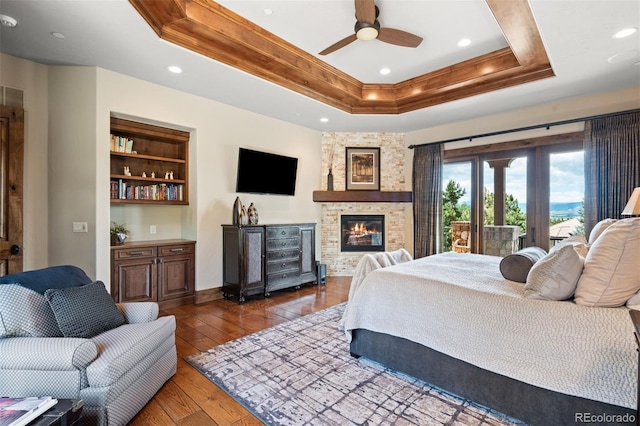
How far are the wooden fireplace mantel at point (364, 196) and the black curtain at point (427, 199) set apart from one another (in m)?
0.22

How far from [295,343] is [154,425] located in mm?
1325

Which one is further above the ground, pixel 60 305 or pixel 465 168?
pixel 465 168

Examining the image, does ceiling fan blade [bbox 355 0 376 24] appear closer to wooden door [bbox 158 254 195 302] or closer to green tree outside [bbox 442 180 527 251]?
wooden door [bbox 158 254 195 302]

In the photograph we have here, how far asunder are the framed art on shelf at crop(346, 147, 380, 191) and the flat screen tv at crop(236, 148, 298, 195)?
1200 millimetres

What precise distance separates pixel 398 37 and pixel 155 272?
3.83 meters

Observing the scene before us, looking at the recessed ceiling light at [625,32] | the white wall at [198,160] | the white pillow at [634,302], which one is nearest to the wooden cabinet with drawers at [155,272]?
the white wall at [198,160]

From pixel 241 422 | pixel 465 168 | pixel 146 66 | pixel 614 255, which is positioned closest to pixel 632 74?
pixel 465 168

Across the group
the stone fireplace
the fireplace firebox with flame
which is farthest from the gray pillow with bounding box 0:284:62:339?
the fireplace firebox with flame

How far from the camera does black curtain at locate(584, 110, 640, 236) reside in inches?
144

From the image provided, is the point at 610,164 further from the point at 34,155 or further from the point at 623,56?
the point at 34,155

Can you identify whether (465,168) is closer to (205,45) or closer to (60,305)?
(205,45)

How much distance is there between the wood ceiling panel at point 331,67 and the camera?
2617 mm

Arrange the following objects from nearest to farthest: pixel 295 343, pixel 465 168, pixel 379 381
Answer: pixel 379 381, pixel 295 343, pixel 465 168

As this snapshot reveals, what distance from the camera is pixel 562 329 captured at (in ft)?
5.47
